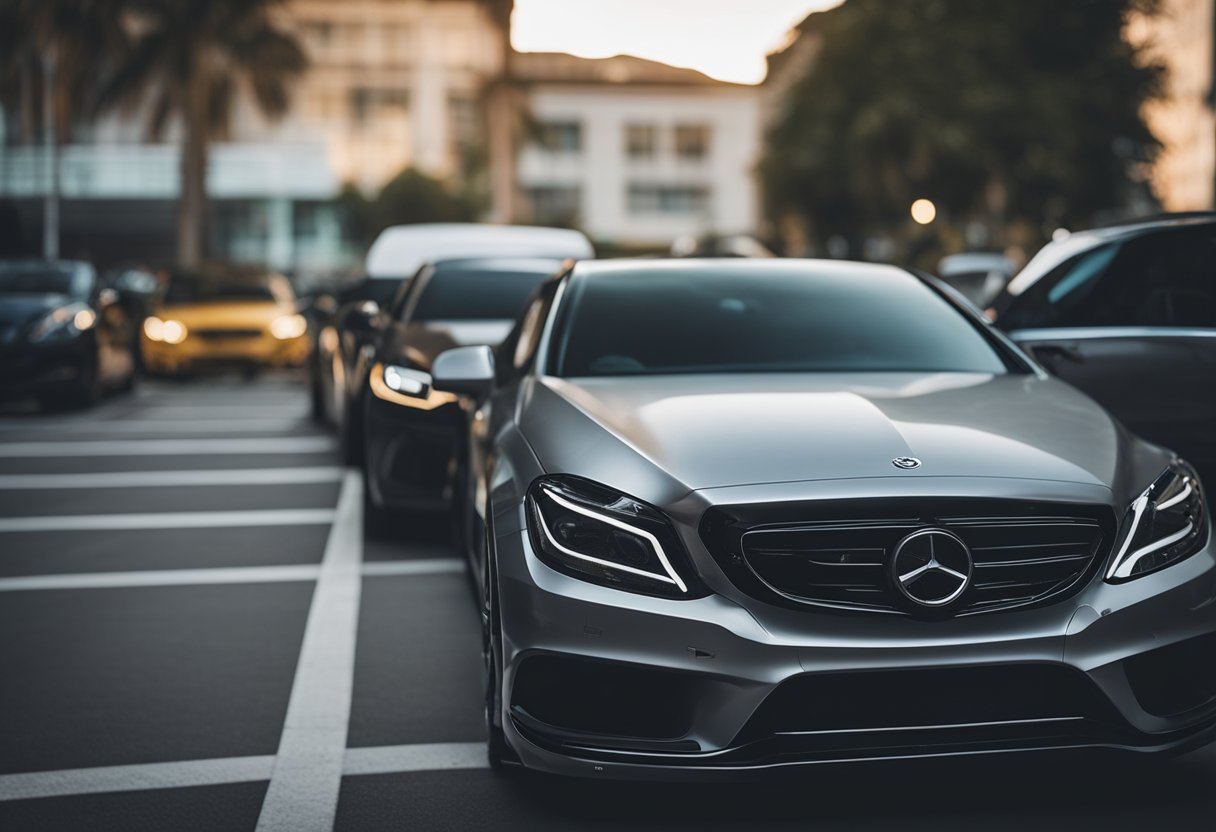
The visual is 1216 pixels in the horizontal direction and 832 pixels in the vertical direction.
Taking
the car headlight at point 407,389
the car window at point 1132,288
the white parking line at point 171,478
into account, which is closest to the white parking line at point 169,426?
the white parking line at point 171,478

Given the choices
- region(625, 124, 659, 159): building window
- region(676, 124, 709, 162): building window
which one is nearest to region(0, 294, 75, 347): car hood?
region(625, 124, 659, 159): building window

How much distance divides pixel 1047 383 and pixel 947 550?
4.96ft

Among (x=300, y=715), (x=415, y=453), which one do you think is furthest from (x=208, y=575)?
(x=300, y=715)

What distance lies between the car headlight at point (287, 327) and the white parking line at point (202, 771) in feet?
58.8

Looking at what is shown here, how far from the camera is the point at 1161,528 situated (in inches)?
168

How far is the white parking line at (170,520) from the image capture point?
31.9ft

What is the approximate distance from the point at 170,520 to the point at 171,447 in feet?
13.9

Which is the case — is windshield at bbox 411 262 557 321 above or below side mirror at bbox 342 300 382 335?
above

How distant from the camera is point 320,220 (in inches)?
2776

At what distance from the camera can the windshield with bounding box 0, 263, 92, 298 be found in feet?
57.7

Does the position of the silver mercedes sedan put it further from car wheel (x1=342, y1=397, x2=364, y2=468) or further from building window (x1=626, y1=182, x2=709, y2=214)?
building window (x1=626, y1=182, x2=709, y2=214)

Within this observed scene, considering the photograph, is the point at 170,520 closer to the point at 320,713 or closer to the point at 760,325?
the point at 320,713

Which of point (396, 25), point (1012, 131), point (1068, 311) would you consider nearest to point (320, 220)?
point (396, 25)

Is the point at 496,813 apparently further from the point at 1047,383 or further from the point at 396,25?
the point at 396,25
